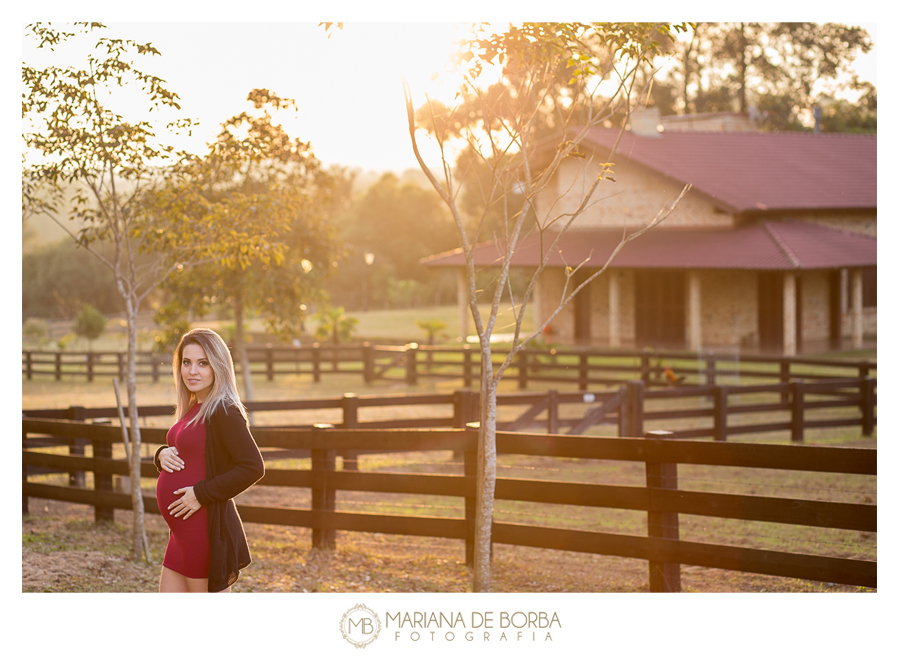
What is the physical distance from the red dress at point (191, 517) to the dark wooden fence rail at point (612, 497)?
2.29m

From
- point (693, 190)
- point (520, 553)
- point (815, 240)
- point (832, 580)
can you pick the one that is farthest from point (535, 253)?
point (832, 580)

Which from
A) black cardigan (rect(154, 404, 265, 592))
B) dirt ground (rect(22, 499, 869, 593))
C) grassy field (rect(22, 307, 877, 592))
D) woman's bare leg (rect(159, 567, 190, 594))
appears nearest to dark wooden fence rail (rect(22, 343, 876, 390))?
grassy field (rect(22, 307, 877, 592))

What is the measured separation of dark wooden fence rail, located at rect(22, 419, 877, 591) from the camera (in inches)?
187

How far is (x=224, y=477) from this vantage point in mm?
3523

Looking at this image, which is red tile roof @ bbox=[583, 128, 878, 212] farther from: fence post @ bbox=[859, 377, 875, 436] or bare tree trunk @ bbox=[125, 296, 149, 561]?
bare tree trunk @ bbox=[125, 296, 149, 561]

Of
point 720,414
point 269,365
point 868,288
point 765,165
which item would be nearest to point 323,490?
point 720,414

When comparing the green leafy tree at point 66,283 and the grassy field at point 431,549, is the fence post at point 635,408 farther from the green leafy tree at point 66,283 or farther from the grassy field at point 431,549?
the green leafy tree at point 66,283

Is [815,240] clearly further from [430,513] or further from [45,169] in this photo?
[45,169]

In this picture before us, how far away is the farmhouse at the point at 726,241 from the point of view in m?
23.6

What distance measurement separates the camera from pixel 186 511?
3.57m

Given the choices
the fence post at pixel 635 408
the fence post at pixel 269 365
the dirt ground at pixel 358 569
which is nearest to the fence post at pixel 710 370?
the fence post at pixel 635 408

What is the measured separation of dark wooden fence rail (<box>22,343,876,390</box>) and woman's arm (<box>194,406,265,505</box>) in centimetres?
1087

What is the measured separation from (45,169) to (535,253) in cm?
2000
